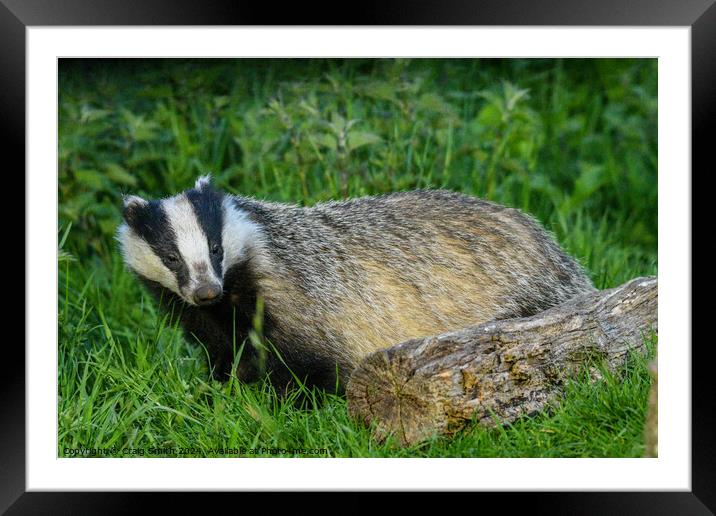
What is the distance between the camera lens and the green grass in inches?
146

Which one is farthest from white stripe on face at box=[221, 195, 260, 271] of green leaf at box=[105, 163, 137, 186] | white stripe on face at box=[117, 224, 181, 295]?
green leaf at box=[105, 163, 137, 186]

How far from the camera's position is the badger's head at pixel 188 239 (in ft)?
12.5

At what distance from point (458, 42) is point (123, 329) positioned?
235cm

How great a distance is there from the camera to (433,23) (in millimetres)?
3457

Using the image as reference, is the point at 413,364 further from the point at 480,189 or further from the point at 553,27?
the point at 480,189

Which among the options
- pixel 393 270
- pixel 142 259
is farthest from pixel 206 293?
pixel 393 270

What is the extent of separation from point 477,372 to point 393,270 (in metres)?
0.93

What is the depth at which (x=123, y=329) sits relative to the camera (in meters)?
4.87

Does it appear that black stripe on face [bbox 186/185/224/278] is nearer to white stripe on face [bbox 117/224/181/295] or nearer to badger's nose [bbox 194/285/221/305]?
badger's nose [bbox 194/285/221/305]

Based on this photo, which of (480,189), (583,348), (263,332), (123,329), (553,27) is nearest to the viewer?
(553,27)

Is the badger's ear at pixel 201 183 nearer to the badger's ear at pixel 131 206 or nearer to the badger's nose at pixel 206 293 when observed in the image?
the badger's ear at pixel 131 206
